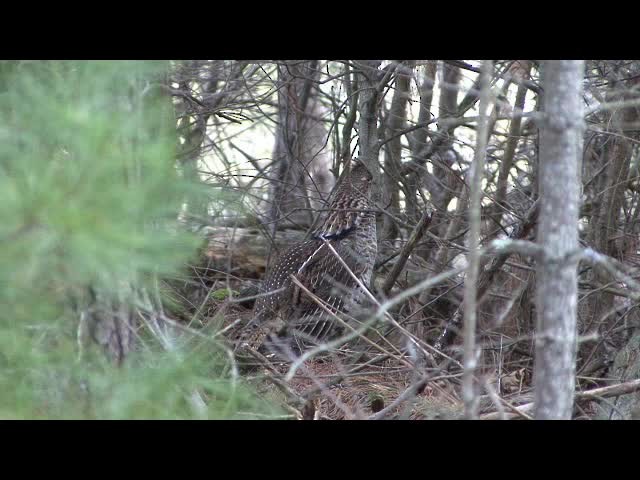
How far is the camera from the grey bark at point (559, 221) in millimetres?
2338

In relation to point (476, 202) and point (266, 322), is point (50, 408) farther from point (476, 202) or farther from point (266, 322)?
point (266, 322)

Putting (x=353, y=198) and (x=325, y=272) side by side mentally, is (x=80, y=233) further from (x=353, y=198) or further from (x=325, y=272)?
(x=353, y=198)

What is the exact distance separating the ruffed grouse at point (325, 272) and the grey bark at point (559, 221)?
9.00ft

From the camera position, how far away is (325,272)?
5.44 metres

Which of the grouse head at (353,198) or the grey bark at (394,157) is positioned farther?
the grey bark at (394,157)

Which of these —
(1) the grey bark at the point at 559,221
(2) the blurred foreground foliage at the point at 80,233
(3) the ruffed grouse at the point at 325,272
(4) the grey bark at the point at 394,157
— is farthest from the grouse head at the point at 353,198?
(1) the grey bark at the point at 559,221

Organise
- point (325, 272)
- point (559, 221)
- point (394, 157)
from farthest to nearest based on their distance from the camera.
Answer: point (394, 157) → point (325, 272) → point (559, 221)

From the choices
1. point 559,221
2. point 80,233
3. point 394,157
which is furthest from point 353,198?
point 80,233

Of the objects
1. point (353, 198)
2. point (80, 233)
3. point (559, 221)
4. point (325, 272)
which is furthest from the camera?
point (353, 198)

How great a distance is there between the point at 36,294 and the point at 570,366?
163 cm

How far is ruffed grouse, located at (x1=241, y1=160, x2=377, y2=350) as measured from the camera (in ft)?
17.2

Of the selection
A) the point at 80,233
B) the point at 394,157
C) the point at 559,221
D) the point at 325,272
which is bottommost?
the point at 325,272

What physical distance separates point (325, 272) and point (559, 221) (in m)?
3.18

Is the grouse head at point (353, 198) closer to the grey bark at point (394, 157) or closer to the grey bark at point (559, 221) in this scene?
the grey bark at point (394, 157)
